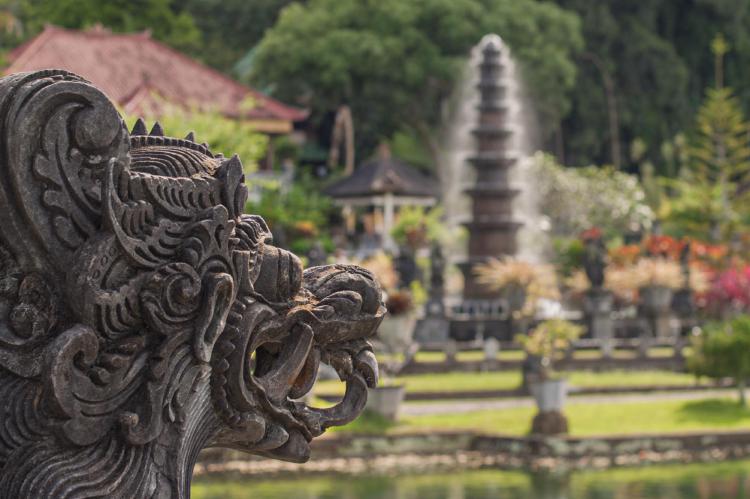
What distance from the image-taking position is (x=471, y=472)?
17.3 m

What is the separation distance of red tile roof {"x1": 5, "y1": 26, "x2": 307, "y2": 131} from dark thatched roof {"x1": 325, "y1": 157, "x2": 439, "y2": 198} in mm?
2302

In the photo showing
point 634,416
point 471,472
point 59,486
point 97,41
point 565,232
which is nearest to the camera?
point 59,486

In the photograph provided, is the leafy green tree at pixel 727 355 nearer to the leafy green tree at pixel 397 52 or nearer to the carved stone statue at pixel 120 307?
the carved stone statue at pixel 120 307

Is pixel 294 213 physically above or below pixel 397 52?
below

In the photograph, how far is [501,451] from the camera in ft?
59.8

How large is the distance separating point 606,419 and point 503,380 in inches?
193

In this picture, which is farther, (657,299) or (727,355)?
(657,299)

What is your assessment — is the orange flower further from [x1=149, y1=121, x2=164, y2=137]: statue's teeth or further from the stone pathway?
[x1=149, y1=121, x2=164, y2=137]: statue's teeth

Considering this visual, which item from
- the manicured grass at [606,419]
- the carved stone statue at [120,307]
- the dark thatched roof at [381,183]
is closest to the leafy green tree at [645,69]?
the dark thatched roof at [381,183]

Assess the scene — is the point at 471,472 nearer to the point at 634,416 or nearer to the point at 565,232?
the point at 634,416

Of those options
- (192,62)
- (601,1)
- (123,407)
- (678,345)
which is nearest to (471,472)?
(678,345)

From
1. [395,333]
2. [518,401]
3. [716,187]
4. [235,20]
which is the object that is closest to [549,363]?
[518,401]

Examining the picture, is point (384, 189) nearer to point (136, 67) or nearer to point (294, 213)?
point (294, 213)

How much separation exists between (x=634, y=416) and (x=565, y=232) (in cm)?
3210
